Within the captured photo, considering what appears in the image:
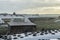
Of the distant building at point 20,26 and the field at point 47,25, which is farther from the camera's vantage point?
the field at point 47,25

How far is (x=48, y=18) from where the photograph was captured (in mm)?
37531

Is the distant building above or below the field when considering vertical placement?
above

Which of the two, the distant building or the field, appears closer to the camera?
the distant building

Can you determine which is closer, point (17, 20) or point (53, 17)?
point (17, 20)

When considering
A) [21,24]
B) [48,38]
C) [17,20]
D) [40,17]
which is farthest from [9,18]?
[48,38]

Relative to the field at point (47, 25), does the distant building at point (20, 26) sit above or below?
above

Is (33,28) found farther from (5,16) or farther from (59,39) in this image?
(59,39)

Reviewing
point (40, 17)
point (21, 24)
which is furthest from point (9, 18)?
point (40, 17)

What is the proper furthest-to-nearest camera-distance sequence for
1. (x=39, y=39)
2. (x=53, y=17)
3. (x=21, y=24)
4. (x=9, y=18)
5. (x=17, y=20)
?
(x=53, y=17), (x=9, y=18), (x=17, y=20), (x=21, y=24), (x=39, y=39)

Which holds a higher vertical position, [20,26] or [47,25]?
[20,26]

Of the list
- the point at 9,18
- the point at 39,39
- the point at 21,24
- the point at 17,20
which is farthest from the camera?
the point at 9,18

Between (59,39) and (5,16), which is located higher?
(59,39)

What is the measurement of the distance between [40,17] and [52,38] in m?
23.6

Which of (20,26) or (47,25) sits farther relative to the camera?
(47,25)
